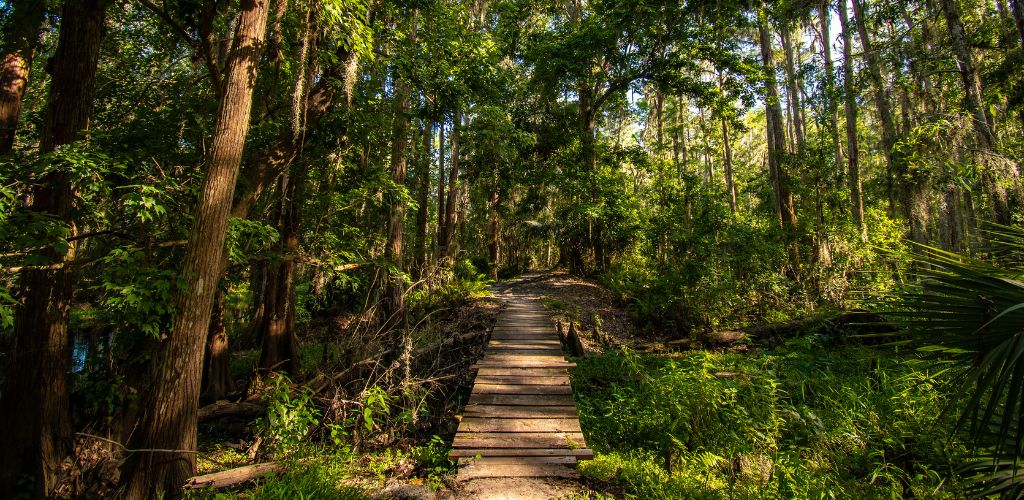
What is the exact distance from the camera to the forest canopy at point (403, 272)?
3771 millimetres

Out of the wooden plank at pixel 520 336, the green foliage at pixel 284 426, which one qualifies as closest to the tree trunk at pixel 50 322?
the green foliage at pixel 284 426

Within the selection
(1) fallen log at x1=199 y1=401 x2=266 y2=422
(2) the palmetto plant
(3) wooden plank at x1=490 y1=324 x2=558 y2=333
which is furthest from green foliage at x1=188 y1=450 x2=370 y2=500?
(3) wooden plank at x1=490 y1=324 x2=558 y2=333

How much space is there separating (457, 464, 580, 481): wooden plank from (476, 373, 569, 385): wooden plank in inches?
77.0

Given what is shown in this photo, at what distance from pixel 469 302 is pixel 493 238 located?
8619 mm

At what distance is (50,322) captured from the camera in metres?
4.77

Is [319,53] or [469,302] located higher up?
[319,53]

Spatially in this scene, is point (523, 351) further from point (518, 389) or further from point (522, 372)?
point (518, 389)

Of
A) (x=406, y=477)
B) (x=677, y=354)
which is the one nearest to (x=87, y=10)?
(x=406, y=477)

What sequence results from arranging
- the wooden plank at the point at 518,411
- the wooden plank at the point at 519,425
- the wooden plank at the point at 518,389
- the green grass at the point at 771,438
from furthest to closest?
the wooden plank at the point at 518,389, the wooden plank at the point at 518,411, the wooden plank at the point at 519,425, the green grass at the point at 771,438

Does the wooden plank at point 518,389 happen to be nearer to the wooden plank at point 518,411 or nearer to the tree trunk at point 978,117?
the wooden plank at point 518,411

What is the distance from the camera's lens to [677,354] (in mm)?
7910

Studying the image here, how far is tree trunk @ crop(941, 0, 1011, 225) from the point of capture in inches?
274

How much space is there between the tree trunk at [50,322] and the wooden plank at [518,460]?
16.0 ft

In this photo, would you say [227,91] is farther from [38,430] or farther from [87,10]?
[38,430]
